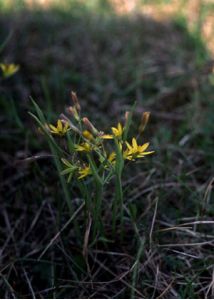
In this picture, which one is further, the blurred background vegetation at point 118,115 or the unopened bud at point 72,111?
the blurred background vegetation at point 118,115

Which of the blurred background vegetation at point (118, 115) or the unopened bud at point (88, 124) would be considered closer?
the unopened bud at point (88, 124)

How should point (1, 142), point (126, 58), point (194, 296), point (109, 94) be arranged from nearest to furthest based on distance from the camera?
point (194, 296), point (1, 142), point (109, 94), point (126, 58)

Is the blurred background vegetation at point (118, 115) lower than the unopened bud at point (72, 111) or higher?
lower

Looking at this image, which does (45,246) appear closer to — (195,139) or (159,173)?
(159,173)

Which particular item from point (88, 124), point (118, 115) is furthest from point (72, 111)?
point (118, 115)

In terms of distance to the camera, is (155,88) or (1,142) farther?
(155,88)

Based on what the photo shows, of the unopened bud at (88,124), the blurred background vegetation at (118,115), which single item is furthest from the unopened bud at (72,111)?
the blurred background vegetation at (118,115)

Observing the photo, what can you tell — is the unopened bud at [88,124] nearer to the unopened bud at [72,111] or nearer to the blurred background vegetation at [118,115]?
the unopened bud at [72,111]

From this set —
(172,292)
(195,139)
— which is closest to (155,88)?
(195,139)

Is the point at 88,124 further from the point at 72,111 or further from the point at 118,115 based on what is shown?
the point at 118,115
